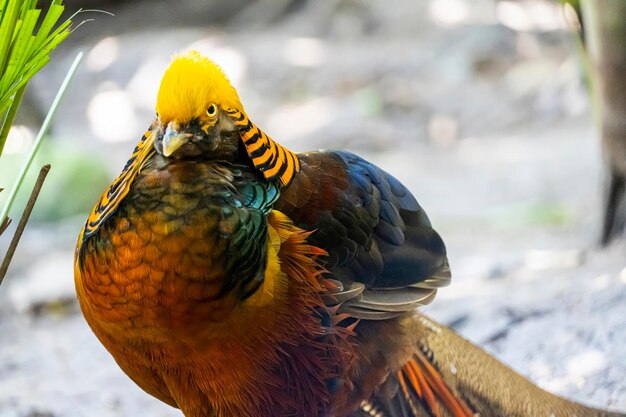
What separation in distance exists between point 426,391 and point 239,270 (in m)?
0.92

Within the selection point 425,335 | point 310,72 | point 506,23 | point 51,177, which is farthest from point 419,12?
point 425,335

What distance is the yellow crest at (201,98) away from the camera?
1.76 m

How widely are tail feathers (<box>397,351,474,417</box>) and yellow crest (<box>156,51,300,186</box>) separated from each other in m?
0.87

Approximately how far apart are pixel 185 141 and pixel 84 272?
1.38 feet

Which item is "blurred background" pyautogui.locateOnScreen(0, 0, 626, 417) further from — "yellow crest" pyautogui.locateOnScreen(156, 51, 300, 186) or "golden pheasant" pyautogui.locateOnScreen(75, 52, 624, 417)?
"yellow crest" pyautogui.locateOnScreen(156, 51, 300, 186)

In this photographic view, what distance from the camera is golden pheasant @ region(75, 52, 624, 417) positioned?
1812 mm

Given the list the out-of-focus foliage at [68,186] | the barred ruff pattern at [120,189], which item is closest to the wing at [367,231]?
the barred ruff pattern at [120,189]

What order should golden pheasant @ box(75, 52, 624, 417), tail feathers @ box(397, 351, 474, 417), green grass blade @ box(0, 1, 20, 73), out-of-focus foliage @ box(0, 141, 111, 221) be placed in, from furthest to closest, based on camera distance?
out-of-focus foliage @ box(0, 141, 111, 221)
tail feathers @ box(397, 351, 474, 417)
golden pheasant @ box(75, 52, 624, 417)
green grass blade @ box(0, 1, 20, 73)

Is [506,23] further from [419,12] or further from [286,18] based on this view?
[286,18]

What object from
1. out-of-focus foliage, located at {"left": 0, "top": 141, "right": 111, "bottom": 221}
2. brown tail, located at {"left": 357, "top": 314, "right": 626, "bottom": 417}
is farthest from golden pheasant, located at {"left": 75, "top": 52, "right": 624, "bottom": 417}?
out-of-focus foliage, located at {"left": 0, "top": 141, "right": 111, "bottom": 221}

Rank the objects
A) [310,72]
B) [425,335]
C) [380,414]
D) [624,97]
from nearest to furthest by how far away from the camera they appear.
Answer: [380,414] → [425,335] → [624,97] → [310,72]

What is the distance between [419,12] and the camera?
485 inches

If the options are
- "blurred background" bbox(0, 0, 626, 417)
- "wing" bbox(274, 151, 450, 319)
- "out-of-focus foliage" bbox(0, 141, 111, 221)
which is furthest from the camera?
"out-of-focus foliage" bbox(0, 141, 111, 221)

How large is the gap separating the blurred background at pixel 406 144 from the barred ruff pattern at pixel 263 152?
5.52ft
